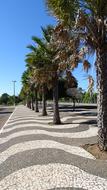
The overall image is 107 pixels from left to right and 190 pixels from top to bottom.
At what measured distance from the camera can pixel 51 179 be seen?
9.05 metres

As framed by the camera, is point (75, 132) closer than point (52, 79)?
Yes

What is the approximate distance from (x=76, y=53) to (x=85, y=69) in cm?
70

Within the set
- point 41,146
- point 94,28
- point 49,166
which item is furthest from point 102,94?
point 49,166

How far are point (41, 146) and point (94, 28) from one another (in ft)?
15.6

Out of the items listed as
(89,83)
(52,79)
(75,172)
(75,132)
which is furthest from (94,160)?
(52,79)

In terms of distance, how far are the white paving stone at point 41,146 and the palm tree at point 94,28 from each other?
0.89 metres

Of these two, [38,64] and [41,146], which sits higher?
[38,64]

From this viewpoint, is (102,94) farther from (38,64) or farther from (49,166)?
(38,64)

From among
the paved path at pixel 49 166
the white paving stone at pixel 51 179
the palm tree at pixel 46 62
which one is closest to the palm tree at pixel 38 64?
the palm tree at pixel 46 62

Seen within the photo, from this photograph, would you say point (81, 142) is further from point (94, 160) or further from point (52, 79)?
point (52, 79)

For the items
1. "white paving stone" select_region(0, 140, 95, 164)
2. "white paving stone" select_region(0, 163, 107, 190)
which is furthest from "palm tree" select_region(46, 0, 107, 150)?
"white paving stone" select_region(0, 163, 107, 190)

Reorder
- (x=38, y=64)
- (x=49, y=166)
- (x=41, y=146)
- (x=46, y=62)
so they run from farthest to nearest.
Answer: (x=38, y=64)
(x=46, y=62)
(x=41, y=146)
(x=49, y=166)

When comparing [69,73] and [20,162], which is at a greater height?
[69,73]

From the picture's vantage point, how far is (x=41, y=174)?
31.3ft
